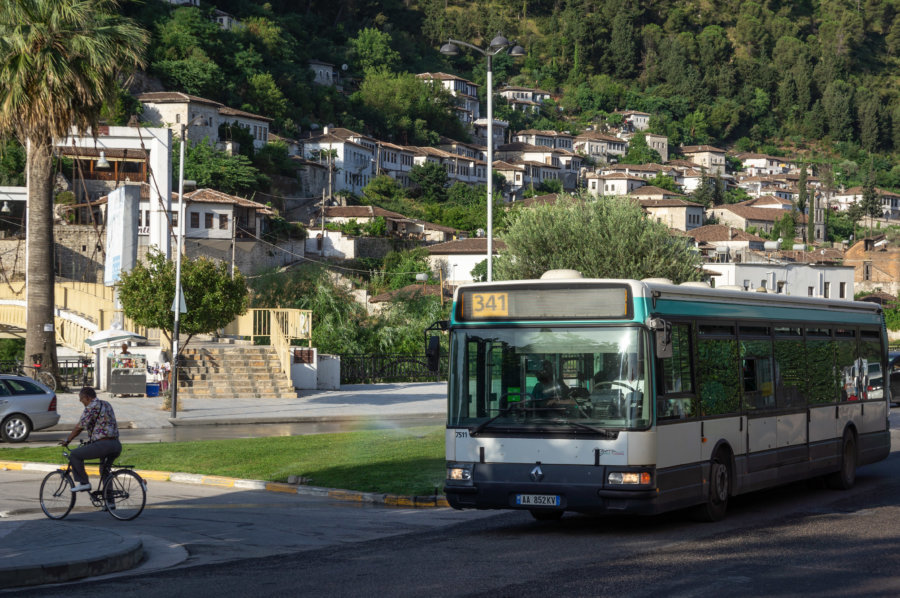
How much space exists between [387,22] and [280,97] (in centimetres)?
6745

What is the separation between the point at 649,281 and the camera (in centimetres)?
1279

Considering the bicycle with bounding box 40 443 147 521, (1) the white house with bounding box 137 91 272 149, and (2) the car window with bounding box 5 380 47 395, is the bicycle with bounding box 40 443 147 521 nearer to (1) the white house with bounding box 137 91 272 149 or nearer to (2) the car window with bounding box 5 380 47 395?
(2) the car window with bounding box 5 380 47 395

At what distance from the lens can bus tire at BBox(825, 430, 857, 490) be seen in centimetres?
1698

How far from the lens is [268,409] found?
34.8 metres

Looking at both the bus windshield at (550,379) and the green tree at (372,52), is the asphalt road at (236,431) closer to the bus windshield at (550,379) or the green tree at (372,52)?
the bus windshield at (550,379)

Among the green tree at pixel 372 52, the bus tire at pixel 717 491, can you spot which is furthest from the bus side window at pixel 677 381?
the green tree at pixel 372 52

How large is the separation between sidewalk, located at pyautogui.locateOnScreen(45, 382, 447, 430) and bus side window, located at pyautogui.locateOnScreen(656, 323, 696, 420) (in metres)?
19.9

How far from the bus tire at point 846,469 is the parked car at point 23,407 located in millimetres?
17240

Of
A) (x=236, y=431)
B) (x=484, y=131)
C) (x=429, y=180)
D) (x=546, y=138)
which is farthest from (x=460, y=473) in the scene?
(x=546, y=138)

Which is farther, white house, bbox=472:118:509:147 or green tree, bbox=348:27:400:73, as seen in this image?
white house, bbox=472:118:509:147

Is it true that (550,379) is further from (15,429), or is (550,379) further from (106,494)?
(15,429)

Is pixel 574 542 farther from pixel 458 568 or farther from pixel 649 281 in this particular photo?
pixel 649 281

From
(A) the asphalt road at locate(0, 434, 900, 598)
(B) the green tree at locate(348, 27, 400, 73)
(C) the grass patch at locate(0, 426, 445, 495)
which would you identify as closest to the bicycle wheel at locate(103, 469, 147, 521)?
(A) the asphalt road at locate(0, 434, 900, 598)

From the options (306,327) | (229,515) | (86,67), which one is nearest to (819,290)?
(306,327)
